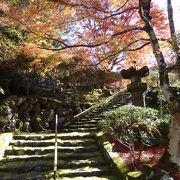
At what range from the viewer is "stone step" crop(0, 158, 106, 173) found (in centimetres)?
821

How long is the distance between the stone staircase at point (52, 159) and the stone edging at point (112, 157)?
0.53 ft

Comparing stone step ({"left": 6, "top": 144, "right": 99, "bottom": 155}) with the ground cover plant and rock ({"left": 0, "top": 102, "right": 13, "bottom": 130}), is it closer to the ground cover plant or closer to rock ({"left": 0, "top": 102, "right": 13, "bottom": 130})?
the ground cover plant

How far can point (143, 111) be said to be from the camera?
8758 millimetres

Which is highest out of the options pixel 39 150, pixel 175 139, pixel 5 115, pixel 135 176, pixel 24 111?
pixel 24 111

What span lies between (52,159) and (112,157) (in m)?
1.89

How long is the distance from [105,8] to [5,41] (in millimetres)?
7512

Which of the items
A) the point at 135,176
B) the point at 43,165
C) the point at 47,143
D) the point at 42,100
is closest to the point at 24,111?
the point at 42,100

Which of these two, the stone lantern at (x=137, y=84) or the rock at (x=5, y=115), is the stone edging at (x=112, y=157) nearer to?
the stone lantern at (x=137, y=84)

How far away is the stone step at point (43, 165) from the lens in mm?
8211

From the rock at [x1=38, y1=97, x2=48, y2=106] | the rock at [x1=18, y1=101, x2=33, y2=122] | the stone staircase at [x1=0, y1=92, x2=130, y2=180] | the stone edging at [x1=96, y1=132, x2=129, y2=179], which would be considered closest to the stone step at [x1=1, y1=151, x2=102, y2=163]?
the stone staircase at [x1=0, y1=92, x2=130, y2=180]

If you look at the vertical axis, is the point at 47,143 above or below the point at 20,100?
below

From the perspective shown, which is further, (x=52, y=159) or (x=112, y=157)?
(x=52, y=159)

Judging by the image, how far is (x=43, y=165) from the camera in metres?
8.31

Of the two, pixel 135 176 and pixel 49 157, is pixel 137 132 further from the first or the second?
pixel 135 176
